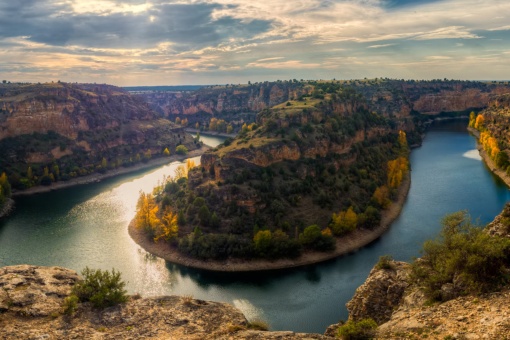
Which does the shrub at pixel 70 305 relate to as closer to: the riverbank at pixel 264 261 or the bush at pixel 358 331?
the bush at pixel 358 331

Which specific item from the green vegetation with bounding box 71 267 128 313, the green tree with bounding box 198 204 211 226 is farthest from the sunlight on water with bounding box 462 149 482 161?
the green vegetation with bounding box 71 267 128 313

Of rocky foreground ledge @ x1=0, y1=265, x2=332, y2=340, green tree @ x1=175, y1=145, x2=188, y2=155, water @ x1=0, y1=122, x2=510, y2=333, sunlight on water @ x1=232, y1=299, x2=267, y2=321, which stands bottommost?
sunlight on water @ x1=232, y1=299, x2=267, y2=321

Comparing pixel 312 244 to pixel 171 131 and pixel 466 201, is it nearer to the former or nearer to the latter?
pixel 466 201

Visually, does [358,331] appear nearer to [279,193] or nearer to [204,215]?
[204,215]

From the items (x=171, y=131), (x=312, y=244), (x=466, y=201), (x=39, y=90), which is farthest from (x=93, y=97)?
(x=466, y=201)

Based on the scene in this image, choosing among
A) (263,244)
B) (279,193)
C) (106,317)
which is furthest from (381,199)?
(106,317)

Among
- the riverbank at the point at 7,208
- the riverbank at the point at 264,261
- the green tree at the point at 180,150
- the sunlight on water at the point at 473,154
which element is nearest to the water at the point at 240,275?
the riverbank at the point at 264,261

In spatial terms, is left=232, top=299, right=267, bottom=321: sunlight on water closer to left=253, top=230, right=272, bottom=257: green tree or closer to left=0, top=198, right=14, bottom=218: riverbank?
left=253, top=230, right=272, bottom=257: green tree
